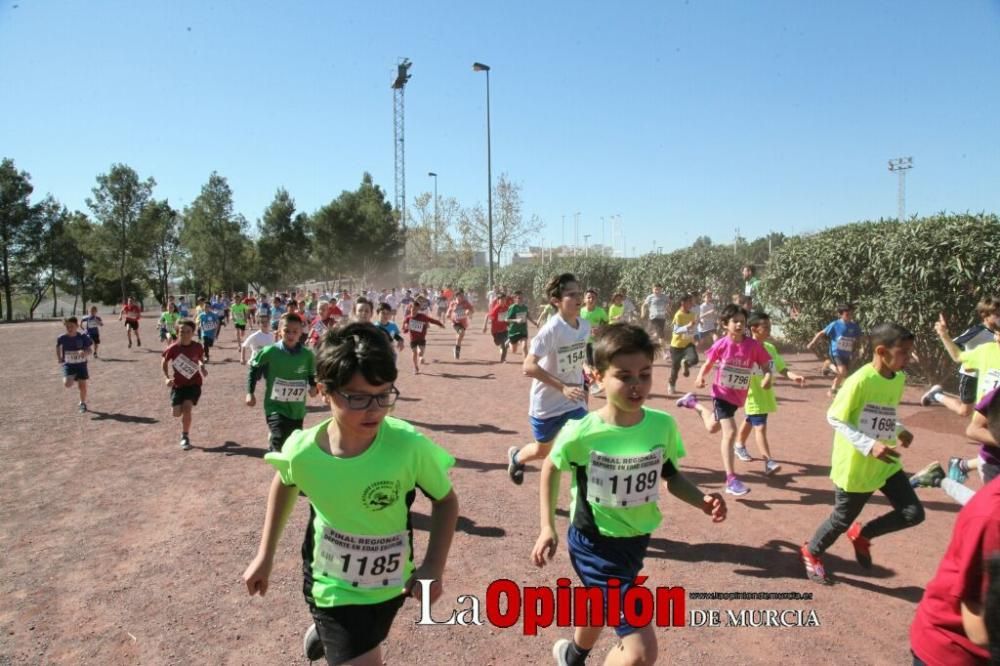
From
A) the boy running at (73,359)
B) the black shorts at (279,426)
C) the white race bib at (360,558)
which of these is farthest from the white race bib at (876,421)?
the boy running at (73,359)

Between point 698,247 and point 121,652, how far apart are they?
1988cm

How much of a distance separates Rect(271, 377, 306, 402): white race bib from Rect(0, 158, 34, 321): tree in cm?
5177

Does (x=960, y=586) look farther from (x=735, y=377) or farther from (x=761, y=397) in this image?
(x=761, y=397)

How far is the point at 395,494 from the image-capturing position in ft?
7.69

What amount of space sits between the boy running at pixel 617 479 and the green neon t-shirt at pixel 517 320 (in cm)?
1184

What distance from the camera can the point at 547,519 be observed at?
9.55 ft

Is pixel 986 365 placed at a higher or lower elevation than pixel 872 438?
higher

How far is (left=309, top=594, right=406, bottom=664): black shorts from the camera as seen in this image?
2293 millimetres

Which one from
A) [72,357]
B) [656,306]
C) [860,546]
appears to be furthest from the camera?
[656,306]

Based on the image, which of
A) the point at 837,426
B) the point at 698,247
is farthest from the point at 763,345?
the point at 698,247

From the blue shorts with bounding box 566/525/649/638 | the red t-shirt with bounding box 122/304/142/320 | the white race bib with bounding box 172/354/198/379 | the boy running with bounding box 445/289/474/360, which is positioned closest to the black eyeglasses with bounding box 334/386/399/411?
the blue shorts with bounding box 566/525/649/638

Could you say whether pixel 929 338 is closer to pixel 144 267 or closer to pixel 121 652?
pixel 121 652

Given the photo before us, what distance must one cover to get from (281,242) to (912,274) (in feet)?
174

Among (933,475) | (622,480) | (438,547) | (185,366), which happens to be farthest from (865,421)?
(185,366)
